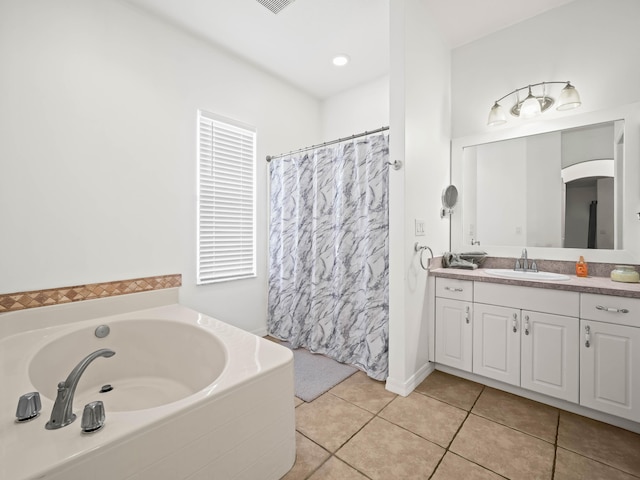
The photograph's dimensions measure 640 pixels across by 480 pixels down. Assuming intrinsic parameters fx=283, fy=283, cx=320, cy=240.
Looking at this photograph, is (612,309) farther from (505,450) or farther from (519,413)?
(505,450)

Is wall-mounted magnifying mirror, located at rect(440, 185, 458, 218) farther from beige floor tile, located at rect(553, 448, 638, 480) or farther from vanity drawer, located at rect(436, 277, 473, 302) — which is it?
beige floor tile, located at rect(553, 448, 638, 480)

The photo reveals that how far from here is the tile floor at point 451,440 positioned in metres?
1.37

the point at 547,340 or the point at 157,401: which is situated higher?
the point at 547,340

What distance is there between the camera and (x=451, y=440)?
1.56 meters

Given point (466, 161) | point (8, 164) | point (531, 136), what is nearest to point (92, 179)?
point (8, 164)

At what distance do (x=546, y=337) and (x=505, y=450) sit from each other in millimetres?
755

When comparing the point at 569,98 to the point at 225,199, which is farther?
the point at 225,199

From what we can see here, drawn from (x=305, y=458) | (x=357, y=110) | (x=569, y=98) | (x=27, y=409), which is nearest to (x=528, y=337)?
(x=305, y=458)

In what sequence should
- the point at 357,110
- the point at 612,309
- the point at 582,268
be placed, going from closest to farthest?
1. the point at 612,309
2. the point at 582,268
3. the point at 357,110

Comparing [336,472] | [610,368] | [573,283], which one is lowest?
[336,472]

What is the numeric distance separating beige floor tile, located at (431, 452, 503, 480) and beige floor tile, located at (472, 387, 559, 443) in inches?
18.4

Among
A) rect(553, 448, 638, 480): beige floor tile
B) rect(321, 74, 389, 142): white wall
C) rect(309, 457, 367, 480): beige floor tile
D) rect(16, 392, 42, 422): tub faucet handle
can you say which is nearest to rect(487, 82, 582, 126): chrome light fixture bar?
rect(321, 74, 389, 142): white wall

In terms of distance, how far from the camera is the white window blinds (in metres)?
2.47

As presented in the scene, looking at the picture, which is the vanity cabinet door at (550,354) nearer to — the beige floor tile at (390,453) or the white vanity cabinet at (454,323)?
the white vanity cabinet at (454,323)
